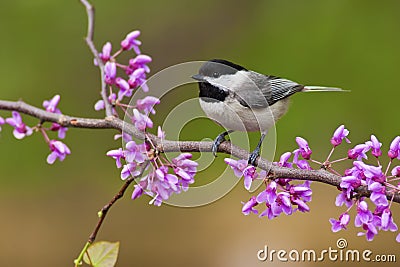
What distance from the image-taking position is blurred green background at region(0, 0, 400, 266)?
17.3ft

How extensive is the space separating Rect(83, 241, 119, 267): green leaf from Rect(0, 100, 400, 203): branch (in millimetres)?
288

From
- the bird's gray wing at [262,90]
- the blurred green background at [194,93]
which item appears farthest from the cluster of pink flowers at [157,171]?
the blurred green background at [194,93]

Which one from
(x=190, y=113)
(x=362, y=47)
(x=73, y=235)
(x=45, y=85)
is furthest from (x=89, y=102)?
(x=190, y=113)

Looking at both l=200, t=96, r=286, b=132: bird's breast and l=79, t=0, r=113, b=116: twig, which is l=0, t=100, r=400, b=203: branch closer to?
l=79, t=0, r=113, b=116: twig

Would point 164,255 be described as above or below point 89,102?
below

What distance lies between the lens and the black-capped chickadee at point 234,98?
6.85 ft

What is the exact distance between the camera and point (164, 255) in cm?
523

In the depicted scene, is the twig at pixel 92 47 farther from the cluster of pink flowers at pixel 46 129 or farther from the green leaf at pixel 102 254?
the green leaf at pixel 102 254

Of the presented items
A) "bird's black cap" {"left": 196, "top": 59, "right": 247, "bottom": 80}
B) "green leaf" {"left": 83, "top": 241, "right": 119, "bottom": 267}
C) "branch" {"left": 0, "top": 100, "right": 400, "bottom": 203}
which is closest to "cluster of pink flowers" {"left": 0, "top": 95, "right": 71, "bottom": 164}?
"branch" {"left": 0, "top": 100, "right": 400, "bottom": 203}

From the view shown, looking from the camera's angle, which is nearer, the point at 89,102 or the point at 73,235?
the point at 73,235

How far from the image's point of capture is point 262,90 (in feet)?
8.23

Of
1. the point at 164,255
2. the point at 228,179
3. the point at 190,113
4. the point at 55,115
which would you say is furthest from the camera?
the point at 164,255

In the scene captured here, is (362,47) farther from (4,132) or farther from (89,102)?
(4,132)

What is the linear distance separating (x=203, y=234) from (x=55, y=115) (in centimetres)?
390
